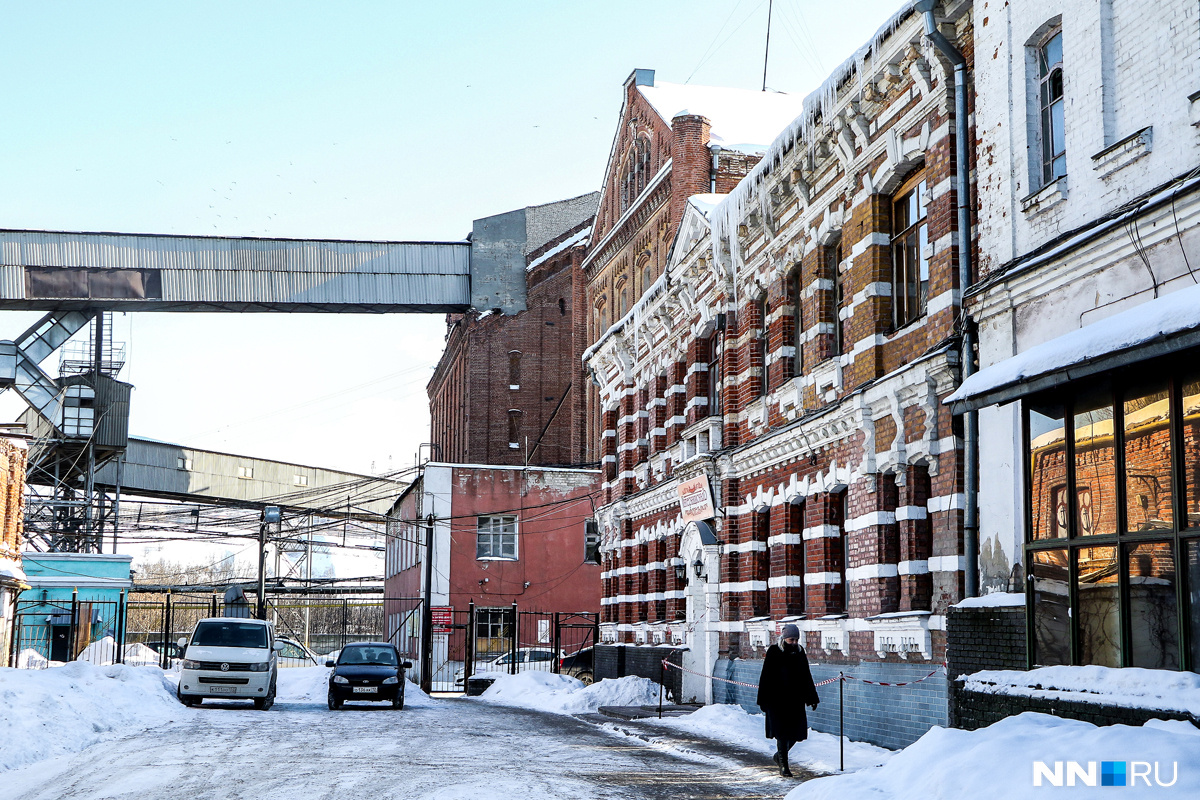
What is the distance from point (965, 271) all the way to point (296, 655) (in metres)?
41.2

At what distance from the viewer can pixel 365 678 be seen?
27438mm

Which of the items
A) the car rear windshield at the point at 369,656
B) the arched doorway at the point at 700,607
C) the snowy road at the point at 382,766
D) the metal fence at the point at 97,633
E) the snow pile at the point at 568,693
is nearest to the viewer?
the snowy road at the point at 382,766

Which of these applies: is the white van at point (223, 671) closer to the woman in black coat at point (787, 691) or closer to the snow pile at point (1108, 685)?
the woman in black coat at point (787, 691)

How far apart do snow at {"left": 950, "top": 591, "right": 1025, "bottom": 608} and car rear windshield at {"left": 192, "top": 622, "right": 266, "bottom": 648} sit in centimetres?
1717

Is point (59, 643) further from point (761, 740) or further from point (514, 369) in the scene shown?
point (761, 740)

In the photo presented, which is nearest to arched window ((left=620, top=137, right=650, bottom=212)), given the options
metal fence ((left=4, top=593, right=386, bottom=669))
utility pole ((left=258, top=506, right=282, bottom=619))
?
metal fence ((left=4, top=593, right=386, bottom=669))

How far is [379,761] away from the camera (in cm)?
1498

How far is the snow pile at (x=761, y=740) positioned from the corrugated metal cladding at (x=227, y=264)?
2467 cm

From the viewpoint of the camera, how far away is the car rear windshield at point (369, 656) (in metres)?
28.2

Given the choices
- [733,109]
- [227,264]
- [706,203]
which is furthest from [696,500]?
[227,264]

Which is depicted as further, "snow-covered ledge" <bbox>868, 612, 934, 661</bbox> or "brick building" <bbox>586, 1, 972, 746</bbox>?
"brick building" <bbox>586, 1, 972, 746</bbox>

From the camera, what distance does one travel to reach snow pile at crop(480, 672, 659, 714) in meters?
27.8

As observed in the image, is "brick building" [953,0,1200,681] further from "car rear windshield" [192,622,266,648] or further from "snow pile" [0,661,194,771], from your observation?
"car rear windshield" [192,622,266,648]

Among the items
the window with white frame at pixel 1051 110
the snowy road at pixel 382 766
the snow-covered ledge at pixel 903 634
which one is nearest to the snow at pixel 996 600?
the snow-covered ledge at pixel 903 634
